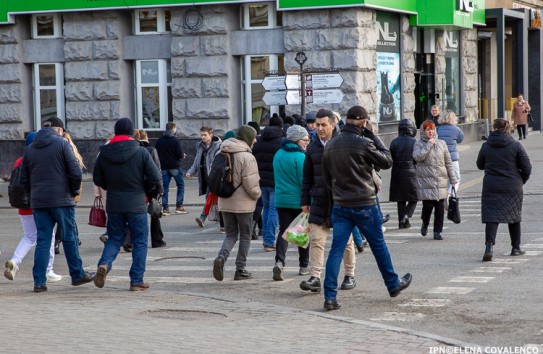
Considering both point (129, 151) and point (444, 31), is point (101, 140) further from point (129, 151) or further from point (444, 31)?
point (129, 151)

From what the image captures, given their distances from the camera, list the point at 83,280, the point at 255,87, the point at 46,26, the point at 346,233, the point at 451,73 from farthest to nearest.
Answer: the point at 451,73, the point at 46,26, the point at 255,87, the point at 83,280, the point at 346,233

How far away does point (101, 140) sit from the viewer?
30078 mm

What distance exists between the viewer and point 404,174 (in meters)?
17.1

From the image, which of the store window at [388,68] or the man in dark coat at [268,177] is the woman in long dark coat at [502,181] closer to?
the man in dark coat at [268,177]

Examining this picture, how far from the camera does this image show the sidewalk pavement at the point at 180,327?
27.7ft

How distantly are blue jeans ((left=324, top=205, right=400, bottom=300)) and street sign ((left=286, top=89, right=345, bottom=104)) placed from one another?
13.0m

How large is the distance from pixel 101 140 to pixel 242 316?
20.6m

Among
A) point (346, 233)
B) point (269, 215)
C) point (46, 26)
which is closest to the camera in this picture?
point (346, 233)

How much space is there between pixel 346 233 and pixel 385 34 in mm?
19747

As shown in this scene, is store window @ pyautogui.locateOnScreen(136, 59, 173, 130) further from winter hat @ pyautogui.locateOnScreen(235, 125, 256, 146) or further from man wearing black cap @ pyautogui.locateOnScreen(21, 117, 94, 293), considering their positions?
man wearing black cap @ pyautogui.locateOnScreen(21, 117, 94, 293)

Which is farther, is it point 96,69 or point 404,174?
point 96,69

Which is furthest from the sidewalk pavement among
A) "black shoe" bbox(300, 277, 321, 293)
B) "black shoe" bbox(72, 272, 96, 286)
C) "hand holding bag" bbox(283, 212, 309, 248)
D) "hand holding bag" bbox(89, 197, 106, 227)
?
"hand holding bag" bbox(89, 197, 106, 227)

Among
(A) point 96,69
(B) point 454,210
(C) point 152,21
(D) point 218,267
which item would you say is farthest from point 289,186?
(A) point 96,69

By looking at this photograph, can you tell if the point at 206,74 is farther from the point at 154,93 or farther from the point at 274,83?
the point at 274,83
